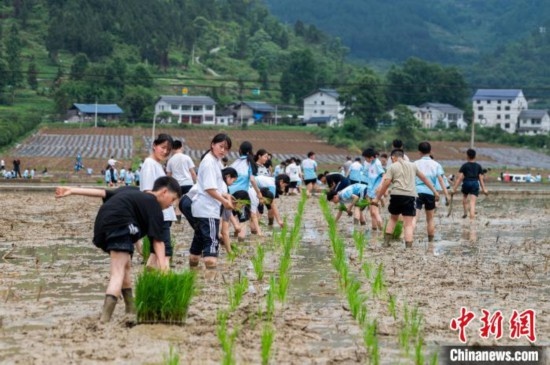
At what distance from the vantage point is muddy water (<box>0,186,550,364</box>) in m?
6.73

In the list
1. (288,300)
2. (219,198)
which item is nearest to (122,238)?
(288,300)

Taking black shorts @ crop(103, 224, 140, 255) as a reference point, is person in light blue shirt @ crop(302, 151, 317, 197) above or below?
below

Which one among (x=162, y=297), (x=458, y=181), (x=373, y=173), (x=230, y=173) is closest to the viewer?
(x=162, y=297)

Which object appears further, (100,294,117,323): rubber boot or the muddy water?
(100,294,117,323): rubber boot

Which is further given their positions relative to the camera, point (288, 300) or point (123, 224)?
point (288, 300)

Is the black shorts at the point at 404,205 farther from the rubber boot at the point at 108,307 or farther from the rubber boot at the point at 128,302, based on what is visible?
the rubber boot at the point at 108,307

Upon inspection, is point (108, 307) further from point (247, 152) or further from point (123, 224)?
point (247, 152)

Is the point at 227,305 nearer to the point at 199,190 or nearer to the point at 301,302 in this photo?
the point at 301,302

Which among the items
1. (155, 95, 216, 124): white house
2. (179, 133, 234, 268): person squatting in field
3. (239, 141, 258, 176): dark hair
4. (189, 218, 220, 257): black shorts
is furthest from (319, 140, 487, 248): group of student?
(155, 95, 216, 124): white house

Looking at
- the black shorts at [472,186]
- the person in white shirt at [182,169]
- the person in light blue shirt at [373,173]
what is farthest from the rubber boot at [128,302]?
the black shorts at [472,186]

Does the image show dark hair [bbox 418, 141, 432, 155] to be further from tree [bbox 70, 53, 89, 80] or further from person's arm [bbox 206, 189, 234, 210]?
tree [bbox 70, 53, 89, 80]

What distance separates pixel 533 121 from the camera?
134000 mm

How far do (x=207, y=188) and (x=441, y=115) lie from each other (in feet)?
380

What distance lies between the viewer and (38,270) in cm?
1074
